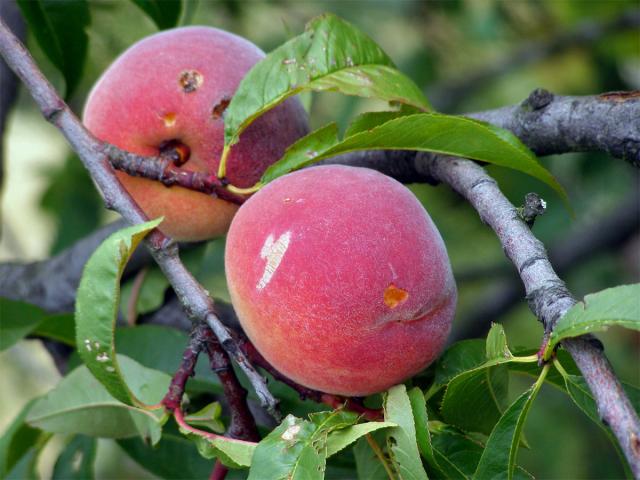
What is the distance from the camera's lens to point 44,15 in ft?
3.60

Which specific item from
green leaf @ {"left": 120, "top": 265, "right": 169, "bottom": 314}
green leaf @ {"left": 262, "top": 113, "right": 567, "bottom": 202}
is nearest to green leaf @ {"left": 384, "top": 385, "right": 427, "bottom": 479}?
green leaf @ {"left": 262, "top": 113, "right": 567, "bottom": 202}

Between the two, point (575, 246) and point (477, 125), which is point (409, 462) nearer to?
point (477, 125)

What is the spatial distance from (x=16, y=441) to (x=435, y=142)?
2.28 ft

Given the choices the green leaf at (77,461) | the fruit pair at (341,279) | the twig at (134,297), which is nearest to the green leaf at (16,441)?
the green leaf at (77,461)

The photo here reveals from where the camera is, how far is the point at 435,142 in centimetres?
80

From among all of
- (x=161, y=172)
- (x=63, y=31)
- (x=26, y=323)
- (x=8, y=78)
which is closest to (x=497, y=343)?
(x=161, y=172)

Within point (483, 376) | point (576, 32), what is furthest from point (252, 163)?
point (576, 32)

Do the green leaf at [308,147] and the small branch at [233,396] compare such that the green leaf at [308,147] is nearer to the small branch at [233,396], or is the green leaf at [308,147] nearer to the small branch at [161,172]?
the small branch at [161,172]

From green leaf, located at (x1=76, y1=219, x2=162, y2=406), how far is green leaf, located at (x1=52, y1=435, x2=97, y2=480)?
42cm

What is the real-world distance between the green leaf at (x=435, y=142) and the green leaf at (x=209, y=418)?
9.6 inches

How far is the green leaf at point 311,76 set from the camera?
0.83 meters

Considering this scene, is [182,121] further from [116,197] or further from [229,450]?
[229,450]

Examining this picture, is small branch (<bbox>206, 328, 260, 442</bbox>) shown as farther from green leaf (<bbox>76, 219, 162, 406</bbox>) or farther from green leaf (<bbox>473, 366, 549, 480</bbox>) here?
green leaf (<bbox>473, 366, 549, 480</bbox>)

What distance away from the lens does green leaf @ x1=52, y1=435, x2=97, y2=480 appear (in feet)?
3.67
